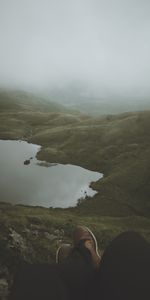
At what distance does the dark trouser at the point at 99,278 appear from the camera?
5711 millimetres

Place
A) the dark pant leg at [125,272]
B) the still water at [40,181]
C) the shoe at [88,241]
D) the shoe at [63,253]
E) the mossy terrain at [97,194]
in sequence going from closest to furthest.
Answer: the dark pant leg at [125,272], the shoe at [88,241], the shoe at [63,253], the mossy terrain at [97,194], the still water at [40,181]

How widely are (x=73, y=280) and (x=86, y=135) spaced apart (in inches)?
4192

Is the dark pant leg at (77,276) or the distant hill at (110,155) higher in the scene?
the distant hill at (110,155)

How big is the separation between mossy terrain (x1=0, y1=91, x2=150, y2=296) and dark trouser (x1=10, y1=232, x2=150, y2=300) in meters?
6.78

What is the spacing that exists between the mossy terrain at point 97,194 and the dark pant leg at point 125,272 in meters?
7.02

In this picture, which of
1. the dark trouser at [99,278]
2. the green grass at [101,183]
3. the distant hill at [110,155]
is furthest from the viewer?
the distant hill at [110,155]

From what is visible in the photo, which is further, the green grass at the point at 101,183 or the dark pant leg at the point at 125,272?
the green grass at the point at 101,183

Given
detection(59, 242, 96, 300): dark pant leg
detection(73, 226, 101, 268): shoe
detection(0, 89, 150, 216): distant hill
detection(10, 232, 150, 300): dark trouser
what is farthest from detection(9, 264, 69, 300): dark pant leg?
detection(0, 89, 150, 216): distant hill

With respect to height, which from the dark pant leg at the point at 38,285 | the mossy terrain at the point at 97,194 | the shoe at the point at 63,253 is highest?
the mossy terrain at the point at 97,194

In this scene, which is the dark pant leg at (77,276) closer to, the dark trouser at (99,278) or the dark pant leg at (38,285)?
the dark trouser at (99,278)

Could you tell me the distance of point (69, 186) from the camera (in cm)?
6184

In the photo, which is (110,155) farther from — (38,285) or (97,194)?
(38,285)

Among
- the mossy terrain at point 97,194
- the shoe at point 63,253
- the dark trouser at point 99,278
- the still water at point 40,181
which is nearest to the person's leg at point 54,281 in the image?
the dark trouser at point 99,278

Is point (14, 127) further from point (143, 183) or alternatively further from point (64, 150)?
point (143, 183)
